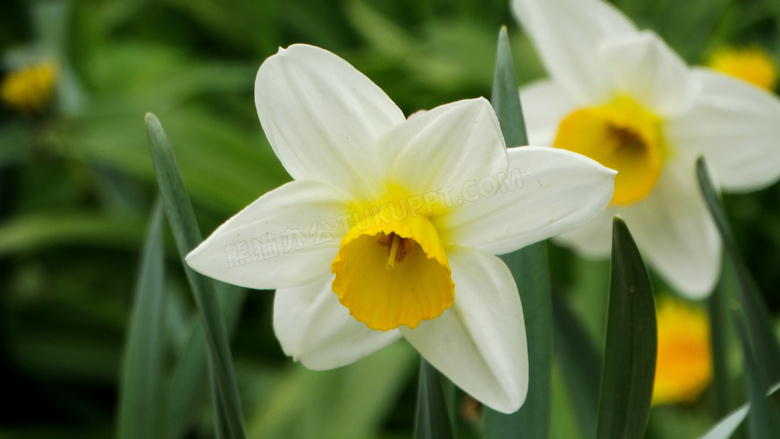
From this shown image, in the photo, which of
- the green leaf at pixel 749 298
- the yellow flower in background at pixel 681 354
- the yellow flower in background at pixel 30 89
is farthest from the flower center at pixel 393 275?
the yellow flower in background at pixel 30 89

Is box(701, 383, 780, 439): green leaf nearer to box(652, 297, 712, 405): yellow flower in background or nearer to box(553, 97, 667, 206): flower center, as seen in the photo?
box(553, 97, 667, 206): flower center

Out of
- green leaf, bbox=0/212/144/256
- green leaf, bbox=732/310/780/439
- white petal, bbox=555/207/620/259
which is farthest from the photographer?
green leaf, bbox=0/212/144/256

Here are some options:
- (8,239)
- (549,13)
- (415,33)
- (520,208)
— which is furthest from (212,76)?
(520,208)

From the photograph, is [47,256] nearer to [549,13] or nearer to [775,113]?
[549,13]

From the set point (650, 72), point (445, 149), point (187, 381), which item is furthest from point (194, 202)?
point (445, 149)

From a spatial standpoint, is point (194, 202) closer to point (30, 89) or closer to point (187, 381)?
point (30, 89)

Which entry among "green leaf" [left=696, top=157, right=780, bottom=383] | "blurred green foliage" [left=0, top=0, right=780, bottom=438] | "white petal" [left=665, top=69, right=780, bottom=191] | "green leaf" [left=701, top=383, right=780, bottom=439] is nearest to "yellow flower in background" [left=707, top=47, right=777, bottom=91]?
"blurred green foliage" [left=0, top=0, right=780, bottom=438]

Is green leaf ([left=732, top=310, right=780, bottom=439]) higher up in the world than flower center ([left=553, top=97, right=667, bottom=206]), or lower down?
lower down
